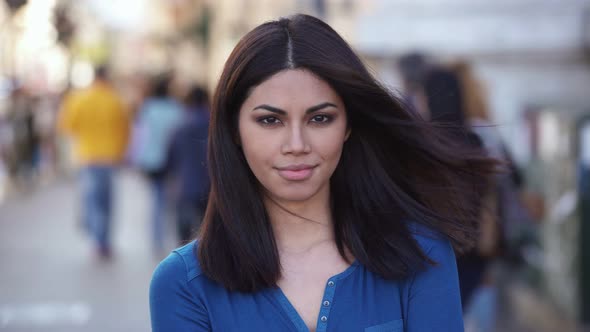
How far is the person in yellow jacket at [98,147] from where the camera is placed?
11.3 meters

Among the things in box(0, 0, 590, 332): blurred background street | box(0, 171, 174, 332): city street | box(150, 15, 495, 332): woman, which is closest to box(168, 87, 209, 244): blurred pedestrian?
box(0, 0, 590, 332): blurred background street

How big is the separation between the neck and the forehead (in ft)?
0.94

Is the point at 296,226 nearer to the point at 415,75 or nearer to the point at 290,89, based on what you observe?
the point at 290,89

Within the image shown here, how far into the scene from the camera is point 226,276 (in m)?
2.48

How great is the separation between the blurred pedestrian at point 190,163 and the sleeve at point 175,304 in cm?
692

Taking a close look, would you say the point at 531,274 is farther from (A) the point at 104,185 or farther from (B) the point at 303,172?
(B) the point at 303,172

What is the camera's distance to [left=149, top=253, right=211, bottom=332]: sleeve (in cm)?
248

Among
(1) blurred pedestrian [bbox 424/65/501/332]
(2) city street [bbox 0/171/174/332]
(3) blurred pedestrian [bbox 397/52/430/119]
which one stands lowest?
(2) city street [bbox 0/171/174/332]

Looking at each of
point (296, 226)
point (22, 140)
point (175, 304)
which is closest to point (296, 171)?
point (296, 226)

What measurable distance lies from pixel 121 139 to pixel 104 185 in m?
0.55

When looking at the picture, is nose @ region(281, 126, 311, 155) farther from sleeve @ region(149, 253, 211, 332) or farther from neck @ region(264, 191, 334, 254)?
sleeve @ region(149, 253, 211, 332)

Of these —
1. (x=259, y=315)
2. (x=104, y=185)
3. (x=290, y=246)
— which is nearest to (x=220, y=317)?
(x=259, y=315)

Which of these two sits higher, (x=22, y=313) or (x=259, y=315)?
(x=259, y=315)

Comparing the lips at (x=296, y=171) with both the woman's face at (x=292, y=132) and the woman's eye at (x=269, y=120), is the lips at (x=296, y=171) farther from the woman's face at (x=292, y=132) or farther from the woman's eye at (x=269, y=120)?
the woman's eye at (x=269, y=120)
